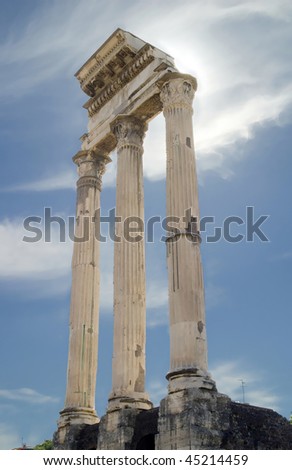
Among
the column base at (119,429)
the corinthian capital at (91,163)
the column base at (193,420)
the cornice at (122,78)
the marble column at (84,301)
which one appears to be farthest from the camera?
the corinthian capital at (91,163)

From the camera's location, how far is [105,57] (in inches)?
1114

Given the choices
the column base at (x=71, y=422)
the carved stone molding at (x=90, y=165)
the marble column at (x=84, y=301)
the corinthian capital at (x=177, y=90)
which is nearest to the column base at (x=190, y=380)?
the column base at (x=71, y=422)

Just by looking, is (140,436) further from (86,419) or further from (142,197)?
(142,197)

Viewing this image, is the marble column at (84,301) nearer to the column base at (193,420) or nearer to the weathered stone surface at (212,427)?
the weathered stone surface at (212,427)

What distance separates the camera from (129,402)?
21.4 meters

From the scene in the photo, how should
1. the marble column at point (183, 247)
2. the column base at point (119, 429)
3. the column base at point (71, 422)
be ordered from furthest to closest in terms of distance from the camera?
the column base at point (71, 422)
the column base at point (119, 429)
the marble column at point (183, 247)

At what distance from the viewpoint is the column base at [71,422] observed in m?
23.6

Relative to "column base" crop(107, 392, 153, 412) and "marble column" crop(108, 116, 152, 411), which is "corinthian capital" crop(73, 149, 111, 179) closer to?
"marble column" crop(108, 116, 152, 411)

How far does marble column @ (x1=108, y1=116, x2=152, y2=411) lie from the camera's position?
71.7ft

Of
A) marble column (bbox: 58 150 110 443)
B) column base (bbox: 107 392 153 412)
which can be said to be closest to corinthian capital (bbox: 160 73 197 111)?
marble column (bbox: 58 150 110 443)

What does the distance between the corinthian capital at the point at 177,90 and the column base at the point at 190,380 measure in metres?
10.7

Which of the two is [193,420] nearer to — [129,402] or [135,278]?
[129,402]

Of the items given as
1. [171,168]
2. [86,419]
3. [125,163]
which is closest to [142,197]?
[125,163]

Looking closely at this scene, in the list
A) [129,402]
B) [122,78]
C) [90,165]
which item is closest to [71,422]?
[129,402]
